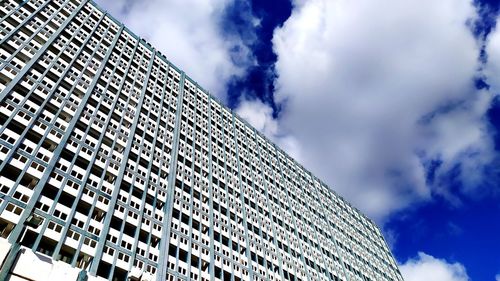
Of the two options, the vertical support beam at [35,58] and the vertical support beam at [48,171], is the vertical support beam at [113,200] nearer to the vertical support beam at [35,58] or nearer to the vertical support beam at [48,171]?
the vertical support beam at [48,171]

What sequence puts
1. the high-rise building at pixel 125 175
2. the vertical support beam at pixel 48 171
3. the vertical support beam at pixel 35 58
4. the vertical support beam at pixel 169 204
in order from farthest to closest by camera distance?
1. the vertical support beam at pixel 169 204
2. the vertical support beam at pixel 35 58
3. the high-rise building at pixel 125 175
4. the vertical support beam at pixel 48 171

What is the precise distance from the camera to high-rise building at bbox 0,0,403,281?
41.6 meters

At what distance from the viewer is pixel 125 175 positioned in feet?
178

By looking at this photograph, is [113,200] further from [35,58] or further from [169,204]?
[35,58]

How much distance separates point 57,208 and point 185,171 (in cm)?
2545

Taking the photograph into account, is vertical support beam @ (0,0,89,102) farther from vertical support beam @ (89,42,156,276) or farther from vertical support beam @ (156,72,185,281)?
vertical support beam @ (156,72,185,281)

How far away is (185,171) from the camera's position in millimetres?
65375

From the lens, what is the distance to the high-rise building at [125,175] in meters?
41.6

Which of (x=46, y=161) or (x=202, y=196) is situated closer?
(x=46, y=161)

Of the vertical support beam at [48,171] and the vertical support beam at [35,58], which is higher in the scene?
the vertical support beam at [35,58]

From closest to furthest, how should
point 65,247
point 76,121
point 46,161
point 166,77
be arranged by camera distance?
point 65,247
point 46,161
point 76,121
point 166,77

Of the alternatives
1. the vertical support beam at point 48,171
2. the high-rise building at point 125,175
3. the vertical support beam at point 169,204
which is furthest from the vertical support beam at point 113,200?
the vertical support beam at point 48,171

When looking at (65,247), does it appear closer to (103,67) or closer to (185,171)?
(185,171)

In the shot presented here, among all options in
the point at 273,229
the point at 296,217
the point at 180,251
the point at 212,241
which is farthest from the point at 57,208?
the point at 296,217
